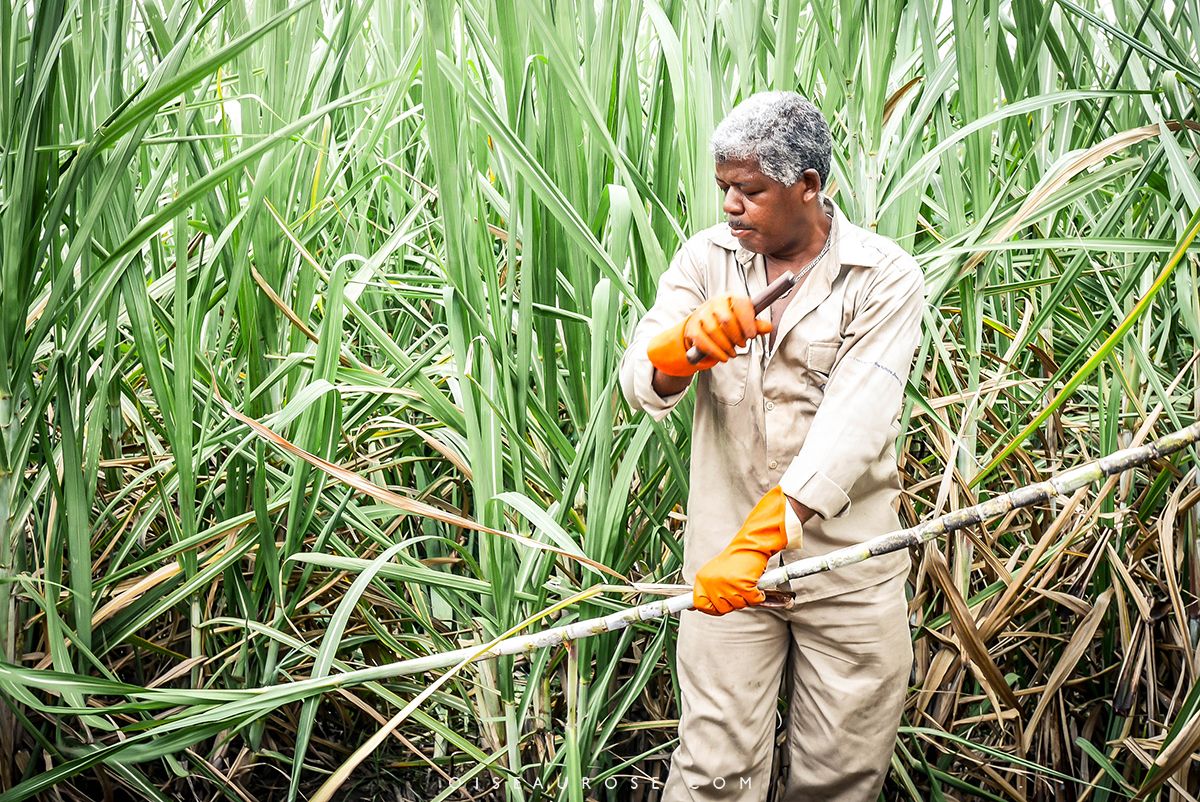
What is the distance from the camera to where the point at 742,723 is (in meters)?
1.60

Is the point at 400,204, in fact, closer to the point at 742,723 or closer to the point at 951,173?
the point at 951,173

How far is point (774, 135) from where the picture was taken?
142 cm

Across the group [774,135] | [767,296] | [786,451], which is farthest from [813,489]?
[774,135]

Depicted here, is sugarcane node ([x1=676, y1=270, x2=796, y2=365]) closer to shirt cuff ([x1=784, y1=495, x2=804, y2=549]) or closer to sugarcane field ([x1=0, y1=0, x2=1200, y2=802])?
sugarcane field ([x1=0, y1=0, x2=1200, y2=802])

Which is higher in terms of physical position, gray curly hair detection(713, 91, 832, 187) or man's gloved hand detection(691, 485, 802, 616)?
gray curly hair detection(713, 91, 832, 187)

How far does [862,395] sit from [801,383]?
0.13 metres

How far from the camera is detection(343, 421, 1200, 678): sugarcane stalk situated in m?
1.26

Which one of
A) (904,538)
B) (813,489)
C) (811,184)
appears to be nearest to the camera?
(904,538)

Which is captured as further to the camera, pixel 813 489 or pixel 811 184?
pixel 811 184

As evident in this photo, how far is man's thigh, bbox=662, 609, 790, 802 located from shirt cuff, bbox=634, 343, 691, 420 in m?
0.36

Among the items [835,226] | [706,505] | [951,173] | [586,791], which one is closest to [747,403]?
[706,505]

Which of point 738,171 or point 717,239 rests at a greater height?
point 738,171

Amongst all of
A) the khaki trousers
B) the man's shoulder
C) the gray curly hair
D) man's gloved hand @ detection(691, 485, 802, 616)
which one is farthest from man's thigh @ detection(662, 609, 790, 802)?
the gray curly hair

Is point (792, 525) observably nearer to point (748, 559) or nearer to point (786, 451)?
point (748, 559)
